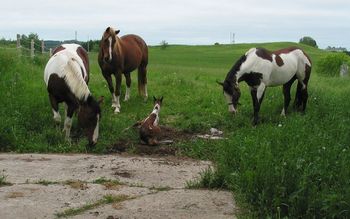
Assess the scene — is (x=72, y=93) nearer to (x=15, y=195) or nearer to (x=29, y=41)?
(x=15, y=195)

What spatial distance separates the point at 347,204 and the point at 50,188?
3346 mm

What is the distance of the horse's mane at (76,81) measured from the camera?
8516mm

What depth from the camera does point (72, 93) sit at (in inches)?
338

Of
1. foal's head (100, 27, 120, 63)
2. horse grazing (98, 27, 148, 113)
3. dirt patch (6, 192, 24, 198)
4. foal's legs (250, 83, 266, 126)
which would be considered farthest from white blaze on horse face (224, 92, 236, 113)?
dirt patch (6, 192, 24, 198)

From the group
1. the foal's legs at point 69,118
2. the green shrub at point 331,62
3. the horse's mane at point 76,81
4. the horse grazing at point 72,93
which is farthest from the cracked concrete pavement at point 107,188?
the green shrub at point 331,62

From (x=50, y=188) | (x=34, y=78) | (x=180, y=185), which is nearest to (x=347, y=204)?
(x=180, y=185)

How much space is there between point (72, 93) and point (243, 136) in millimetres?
3150

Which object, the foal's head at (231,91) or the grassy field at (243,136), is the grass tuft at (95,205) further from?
the foal's head at (231,91)

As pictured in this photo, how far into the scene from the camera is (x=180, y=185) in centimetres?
611

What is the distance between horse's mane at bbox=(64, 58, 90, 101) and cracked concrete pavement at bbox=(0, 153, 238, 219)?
1178mm

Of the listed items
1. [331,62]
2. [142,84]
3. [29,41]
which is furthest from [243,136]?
[331,62]

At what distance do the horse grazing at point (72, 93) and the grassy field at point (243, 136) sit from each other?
1.04ft

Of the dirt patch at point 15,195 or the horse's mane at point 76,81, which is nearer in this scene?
the dirt patch at point 15,195

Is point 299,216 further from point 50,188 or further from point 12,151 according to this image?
point 12,151
